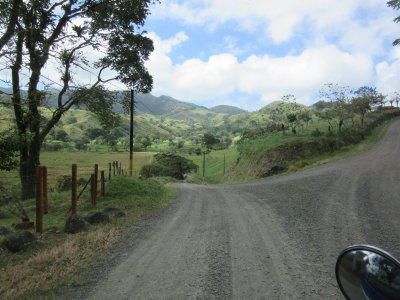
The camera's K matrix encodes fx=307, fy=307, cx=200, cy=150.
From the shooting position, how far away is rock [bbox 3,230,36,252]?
23.3 feet

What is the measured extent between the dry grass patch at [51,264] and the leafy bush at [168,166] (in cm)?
3740

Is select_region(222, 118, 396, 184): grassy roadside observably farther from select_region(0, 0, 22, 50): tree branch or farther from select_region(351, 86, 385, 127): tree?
select_region(0, 0, 22, 50): tree branch

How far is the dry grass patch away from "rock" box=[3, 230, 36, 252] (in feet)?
1.92

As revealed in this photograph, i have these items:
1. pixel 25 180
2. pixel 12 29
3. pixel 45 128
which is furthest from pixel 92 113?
pixel 12 29

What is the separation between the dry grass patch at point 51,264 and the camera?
5023 mm

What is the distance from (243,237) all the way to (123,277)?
3.31m

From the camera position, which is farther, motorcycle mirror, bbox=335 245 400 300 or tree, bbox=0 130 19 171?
tree, bbox=0 130 19 171

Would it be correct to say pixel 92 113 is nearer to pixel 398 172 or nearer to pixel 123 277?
pixel 123 277

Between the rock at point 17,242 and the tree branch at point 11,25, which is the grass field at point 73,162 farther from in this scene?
the rock at point 17,242

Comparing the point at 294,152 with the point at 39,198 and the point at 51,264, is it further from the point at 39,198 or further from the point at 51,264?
the point at 51,264

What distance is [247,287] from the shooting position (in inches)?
190

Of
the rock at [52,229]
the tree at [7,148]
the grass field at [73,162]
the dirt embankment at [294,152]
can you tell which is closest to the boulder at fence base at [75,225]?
the rock at [52,229]

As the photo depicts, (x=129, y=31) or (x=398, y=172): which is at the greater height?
(x=129, y=31)

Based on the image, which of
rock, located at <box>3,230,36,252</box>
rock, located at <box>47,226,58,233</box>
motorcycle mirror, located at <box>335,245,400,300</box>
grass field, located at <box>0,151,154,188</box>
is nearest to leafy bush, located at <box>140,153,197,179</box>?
grass field, located at <box>0,151,154,188</box>
